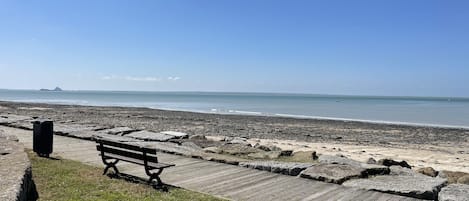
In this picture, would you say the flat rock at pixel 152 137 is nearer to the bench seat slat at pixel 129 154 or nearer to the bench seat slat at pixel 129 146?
the bench seat slat at pixel 129 154

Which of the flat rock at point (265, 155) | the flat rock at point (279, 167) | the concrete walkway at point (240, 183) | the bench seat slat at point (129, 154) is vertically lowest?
the concrete walkway at point (240, 183)

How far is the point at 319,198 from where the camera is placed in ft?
21.9

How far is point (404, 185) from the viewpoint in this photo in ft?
23.8

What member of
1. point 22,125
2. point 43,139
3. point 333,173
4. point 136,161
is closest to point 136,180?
point 136,161

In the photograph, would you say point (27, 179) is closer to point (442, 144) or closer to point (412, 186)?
point (412, 186)

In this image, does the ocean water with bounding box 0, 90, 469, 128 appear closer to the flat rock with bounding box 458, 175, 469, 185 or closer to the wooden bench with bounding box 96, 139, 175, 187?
the flat rock with bounding box 458, 175, 469, 185

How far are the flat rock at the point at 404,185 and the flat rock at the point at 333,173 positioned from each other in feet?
0.63

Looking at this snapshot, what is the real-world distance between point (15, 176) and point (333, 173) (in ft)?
17.4

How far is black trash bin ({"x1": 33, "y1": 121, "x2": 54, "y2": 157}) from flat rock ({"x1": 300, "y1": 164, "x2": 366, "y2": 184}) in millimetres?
5537

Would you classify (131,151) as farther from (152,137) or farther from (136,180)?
(152,137)

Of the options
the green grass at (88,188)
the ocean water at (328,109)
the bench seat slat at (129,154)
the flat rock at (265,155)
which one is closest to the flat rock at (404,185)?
the green grass at (88,188)

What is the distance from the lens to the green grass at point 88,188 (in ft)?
20.9

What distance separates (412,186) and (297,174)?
2109mm

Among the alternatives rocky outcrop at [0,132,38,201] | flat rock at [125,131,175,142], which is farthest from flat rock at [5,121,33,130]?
rocky outcrop at [0,132,38,201]
